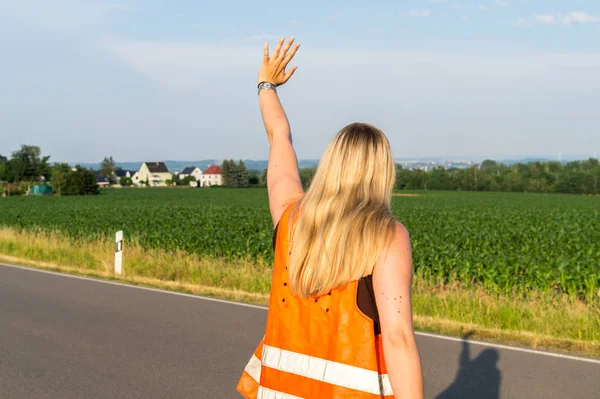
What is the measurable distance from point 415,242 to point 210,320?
27.8ft

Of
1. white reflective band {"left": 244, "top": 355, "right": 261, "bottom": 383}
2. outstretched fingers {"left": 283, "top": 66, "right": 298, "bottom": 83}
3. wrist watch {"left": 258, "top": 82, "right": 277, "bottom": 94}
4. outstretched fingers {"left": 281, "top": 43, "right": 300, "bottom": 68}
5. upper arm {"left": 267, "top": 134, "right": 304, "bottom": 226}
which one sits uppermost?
outstretched fingers {"left": 281, "top": 43, "right": 300, "bottom": 68}

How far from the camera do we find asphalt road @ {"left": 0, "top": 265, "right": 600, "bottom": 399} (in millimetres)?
6039

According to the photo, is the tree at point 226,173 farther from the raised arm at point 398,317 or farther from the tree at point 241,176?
the raised arm at point 398,317

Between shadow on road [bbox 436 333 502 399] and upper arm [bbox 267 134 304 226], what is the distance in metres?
3.86

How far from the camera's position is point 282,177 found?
2.59m

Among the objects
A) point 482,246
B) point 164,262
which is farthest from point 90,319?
point 482,246

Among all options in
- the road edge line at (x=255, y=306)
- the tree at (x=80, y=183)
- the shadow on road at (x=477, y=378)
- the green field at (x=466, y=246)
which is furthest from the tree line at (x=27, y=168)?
the shadow on road at (x=477, y=378)

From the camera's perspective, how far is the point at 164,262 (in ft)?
47.2

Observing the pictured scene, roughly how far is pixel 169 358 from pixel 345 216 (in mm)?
5332

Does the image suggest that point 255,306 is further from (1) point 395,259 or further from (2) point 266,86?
(1) point 395,259

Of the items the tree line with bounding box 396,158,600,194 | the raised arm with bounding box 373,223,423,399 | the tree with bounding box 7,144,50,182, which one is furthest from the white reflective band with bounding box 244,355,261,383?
the tree with bounding box 7,144,50,182

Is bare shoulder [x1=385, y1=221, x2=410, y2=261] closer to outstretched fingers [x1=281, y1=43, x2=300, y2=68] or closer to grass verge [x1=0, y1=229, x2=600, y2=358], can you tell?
outstretched fingers [x1=281, y1=43, x2=300, y2=68]

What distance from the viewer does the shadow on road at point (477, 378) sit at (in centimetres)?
591

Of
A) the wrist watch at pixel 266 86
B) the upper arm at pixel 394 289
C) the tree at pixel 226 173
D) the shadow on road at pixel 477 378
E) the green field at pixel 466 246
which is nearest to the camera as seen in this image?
the upper arm at pixel 394 289
